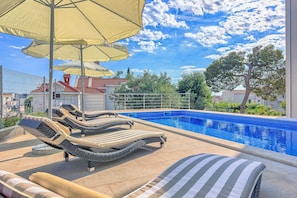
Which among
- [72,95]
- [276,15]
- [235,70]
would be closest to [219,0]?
[276,15]

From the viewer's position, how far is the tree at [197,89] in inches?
627

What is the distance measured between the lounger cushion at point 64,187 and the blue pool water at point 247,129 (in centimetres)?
518

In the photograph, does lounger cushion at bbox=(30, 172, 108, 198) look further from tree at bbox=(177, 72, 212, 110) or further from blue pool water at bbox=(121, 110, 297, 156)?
tree at bbox=(177, 72, 212, 110)

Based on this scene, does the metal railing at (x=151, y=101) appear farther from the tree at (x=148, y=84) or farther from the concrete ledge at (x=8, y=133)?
the concrete ledge at (x=8, y=133)

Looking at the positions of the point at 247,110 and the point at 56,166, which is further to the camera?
the point at 247,110

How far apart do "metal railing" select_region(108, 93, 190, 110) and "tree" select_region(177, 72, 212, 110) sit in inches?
48.8

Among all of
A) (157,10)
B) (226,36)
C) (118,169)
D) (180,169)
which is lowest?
(118,169)

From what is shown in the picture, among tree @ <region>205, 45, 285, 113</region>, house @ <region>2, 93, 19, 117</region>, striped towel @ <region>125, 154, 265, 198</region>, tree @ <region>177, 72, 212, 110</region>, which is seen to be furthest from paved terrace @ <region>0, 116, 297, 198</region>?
tree @ <region>205, 45, 285, 113</region>

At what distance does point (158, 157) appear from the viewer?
3.45m

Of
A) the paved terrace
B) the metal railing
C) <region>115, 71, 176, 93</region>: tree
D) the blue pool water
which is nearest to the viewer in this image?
the paved terrace

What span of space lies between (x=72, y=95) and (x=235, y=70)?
42.3ft

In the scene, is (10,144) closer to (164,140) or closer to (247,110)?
(164,140)

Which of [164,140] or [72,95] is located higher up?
[72,95]

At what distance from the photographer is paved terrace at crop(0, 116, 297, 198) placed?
7.88 ft
